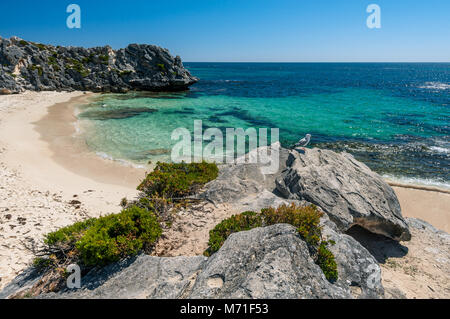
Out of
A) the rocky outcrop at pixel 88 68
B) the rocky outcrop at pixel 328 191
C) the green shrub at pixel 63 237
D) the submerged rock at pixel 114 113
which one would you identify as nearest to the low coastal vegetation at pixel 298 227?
the rocky outcrop at pixel 328 191

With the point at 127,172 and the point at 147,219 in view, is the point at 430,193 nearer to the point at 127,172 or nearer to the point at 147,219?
the point at 147,219

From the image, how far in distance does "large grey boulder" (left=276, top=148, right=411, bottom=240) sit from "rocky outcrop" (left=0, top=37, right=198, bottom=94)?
4465cm

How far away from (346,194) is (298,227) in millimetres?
3541

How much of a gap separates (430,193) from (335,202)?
28.3ft

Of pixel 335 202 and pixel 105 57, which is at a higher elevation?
pixel 105 57

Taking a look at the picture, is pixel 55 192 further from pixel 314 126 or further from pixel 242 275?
pixel 314 126

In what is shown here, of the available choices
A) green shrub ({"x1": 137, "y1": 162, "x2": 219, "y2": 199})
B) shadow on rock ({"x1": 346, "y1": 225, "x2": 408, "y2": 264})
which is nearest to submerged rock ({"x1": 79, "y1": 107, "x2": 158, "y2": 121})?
green shrub ({"x1": 137, "y1": 162, "x2": 219, "y2": 199})

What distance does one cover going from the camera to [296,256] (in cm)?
472

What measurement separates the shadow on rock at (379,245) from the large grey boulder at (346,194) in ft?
1.47

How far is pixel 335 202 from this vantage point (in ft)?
26.6

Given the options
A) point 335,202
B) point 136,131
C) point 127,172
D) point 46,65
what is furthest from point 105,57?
point 335,202

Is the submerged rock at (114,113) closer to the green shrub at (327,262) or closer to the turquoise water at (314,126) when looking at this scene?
the turquoise water at (314,126)

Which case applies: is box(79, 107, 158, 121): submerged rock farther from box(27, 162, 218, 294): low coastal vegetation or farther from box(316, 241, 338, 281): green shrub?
box(316, 241, 338, 281): green shrub
